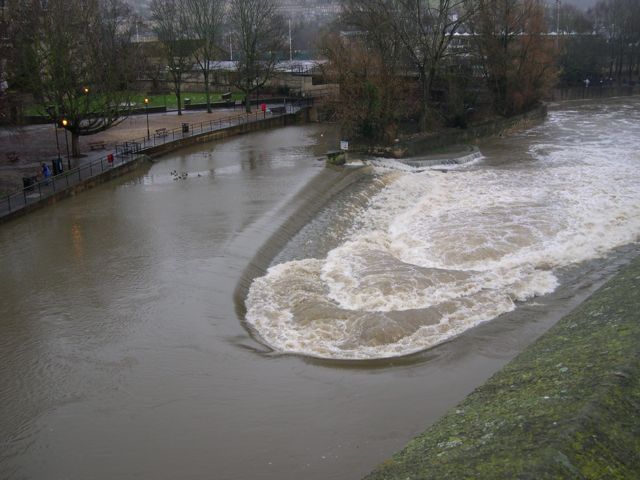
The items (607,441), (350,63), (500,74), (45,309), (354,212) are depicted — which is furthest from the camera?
(500,74)

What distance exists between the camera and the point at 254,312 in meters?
16.1

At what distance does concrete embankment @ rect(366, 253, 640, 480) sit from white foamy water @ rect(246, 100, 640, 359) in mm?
3761

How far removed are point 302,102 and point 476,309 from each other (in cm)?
4559

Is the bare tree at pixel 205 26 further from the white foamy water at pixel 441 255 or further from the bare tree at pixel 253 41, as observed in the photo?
the white foamy water at pixel 441 255

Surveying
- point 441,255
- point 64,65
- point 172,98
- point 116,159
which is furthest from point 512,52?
point 441,255

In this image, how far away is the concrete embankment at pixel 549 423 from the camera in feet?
25.1

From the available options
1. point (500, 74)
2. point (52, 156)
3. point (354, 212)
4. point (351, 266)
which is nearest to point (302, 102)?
point (500, 74)

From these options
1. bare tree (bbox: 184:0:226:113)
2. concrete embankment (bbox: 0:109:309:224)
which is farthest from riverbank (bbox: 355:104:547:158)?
bare tree (bbox: 184:0:226:113)

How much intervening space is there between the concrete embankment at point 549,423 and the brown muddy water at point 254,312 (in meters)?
1.56

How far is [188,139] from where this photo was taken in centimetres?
4088

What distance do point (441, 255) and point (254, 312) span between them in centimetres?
695

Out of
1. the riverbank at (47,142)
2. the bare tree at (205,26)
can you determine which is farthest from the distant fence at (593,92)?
the riverbank at (47,142)

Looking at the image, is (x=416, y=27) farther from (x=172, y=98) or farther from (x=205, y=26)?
(x=172, y=98)

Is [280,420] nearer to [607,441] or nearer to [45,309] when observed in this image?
[607,441]
